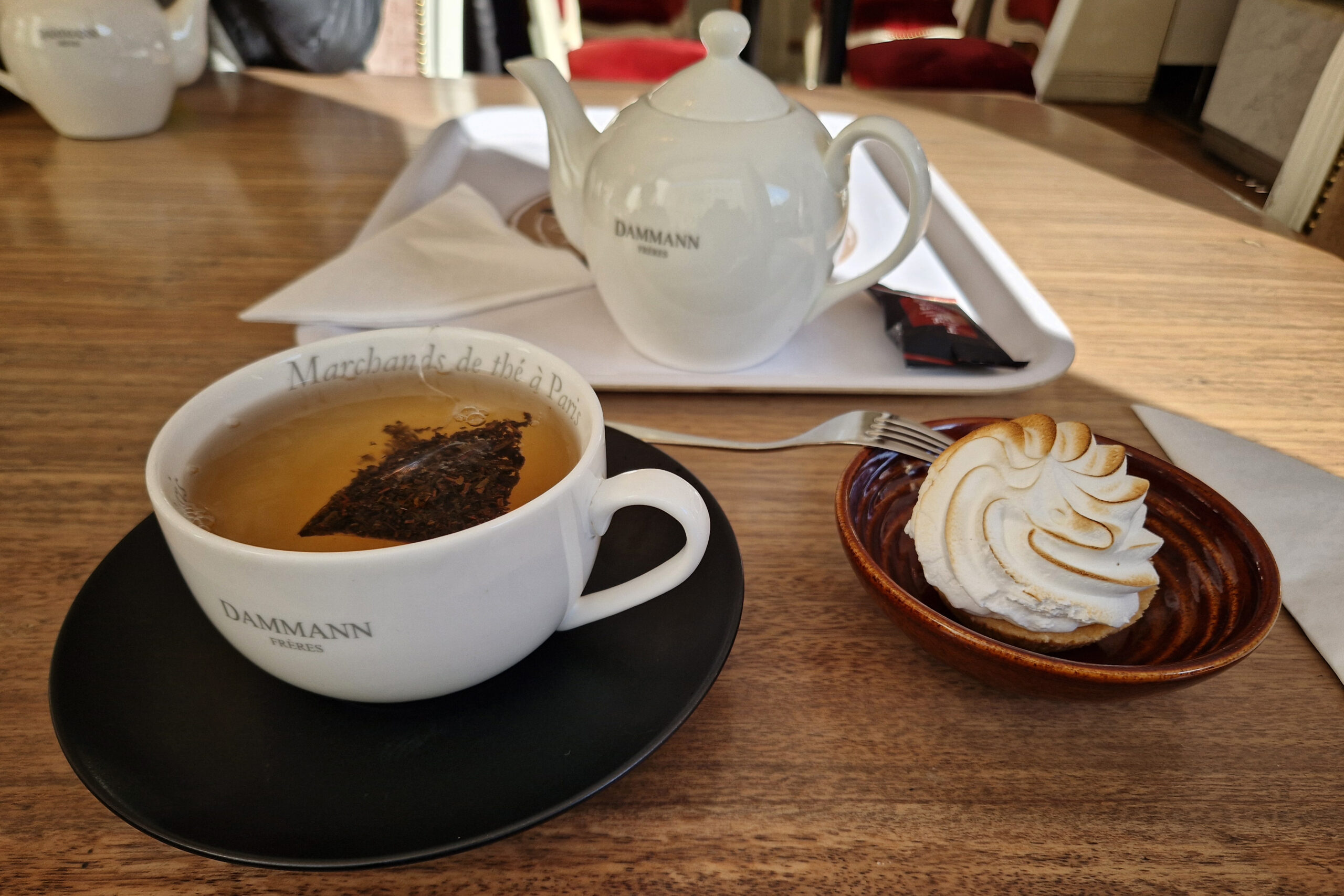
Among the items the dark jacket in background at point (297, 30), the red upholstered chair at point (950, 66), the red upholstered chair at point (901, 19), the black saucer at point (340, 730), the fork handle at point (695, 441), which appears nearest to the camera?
the black saucer at point (340, 730)

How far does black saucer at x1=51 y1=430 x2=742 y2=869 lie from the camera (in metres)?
0.27

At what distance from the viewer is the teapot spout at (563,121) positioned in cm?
62

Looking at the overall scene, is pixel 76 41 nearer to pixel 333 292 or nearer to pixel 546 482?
pixel 333 292

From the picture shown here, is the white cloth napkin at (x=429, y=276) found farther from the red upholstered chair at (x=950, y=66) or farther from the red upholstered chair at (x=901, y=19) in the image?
the red upholstered chair at (x=901, y=19)

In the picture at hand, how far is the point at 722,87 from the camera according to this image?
20.5 inches

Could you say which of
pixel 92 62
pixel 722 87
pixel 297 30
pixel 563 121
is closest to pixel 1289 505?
pixel 722 87

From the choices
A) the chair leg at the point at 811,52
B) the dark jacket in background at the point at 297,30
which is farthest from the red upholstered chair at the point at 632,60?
the chair leg at the point at 811,52

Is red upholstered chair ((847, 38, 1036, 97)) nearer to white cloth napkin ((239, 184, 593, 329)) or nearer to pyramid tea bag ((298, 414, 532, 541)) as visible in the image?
white cloth napkin ((239, 184, 593, 329))

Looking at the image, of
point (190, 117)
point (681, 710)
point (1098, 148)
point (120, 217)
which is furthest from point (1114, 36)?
point (681, 710)

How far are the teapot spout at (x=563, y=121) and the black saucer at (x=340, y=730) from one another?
1.21 feet

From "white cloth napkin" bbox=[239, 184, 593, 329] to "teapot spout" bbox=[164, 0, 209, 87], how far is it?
56 centimetres

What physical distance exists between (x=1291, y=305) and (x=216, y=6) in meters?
1.89

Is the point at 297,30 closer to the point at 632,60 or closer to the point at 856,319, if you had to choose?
the point at 632,60

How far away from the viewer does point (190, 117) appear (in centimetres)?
109
